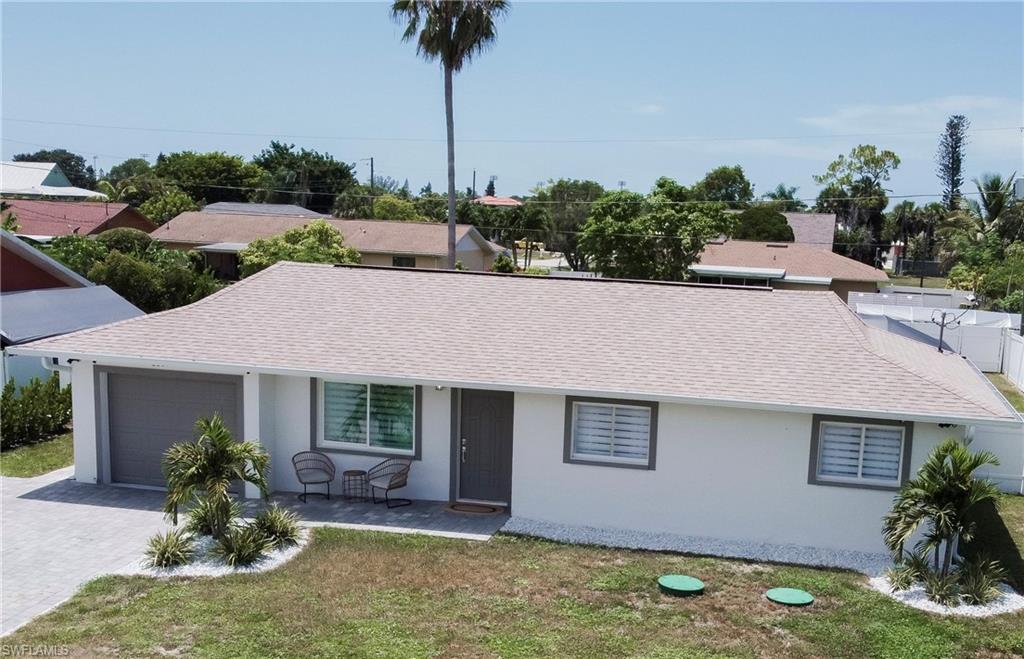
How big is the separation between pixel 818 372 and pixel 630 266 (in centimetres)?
3140

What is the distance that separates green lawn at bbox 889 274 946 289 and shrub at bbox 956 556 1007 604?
62.1 meters

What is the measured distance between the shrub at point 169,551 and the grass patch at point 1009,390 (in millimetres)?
23434

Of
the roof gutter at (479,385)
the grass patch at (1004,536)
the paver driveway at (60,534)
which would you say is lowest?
the paver driveway at (60,534)

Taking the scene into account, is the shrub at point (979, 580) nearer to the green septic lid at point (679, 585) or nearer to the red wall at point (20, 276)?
the green septic lid at point (679, 585)

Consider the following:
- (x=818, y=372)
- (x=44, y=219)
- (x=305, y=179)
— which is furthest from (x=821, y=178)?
(x=818, y=372)

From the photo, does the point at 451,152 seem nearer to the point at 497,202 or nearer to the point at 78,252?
the point at 78,252

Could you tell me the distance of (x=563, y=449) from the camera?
562 inches

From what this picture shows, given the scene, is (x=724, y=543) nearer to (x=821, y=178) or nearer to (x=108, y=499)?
(x=108, y=499)

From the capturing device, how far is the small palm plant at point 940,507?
37.6 feet

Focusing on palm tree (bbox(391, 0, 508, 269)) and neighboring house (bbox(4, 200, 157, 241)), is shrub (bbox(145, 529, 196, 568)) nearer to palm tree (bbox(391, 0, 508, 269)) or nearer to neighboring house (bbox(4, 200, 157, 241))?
palm tree (bbox(391, 0, 508, 269))

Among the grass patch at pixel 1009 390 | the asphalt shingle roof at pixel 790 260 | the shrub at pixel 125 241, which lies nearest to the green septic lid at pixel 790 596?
the grass patch at pixel 1009 390

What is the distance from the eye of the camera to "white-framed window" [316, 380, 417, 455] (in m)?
15.3

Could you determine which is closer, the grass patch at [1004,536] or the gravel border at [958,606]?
the gravel border at [958,606]

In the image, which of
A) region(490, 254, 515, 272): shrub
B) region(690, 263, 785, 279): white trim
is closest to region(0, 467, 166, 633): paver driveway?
region(490, 254, 515, 272): shrub
